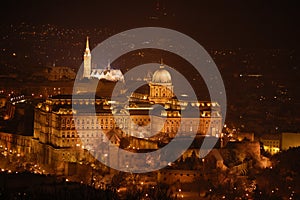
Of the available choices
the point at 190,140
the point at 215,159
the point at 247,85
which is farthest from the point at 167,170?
the point at 247,85

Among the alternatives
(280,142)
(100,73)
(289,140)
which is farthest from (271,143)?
(100,73)

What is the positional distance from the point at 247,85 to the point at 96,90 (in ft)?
70.4

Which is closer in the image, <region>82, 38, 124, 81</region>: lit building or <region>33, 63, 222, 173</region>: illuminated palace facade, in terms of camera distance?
<region>33, 63, 222, 173</region>: illuminated palace facade

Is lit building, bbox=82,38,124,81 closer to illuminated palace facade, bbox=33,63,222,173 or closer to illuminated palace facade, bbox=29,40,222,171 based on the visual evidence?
illuminated palace facade, bbox=29,40,222,171

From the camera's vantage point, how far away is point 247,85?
6425 cm

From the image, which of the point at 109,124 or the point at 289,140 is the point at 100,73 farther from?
the point at 109,124

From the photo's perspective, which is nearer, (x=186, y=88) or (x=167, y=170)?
(x=167, y=170)

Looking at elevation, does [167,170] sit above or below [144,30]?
below

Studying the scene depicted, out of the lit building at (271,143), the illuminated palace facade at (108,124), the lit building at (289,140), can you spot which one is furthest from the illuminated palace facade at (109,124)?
the lit building at (289,140)

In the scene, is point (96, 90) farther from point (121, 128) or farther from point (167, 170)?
point (167, 170)

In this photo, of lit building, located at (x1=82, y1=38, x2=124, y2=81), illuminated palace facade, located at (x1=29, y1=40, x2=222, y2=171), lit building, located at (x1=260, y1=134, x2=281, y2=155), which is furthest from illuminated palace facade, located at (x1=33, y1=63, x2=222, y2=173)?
lit building, located at (x1=82, y1=38, x2=124, y2=81)

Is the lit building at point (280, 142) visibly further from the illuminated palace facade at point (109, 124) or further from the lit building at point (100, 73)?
the lit building at point (100, 73)

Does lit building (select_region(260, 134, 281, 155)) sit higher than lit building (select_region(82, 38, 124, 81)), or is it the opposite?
lit building (select_region(82, 38, 124, 81))

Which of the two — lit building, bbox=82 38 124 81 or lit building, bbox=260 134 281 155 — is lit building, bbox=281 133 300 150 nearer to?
lit building, bbox=260 134 281 155
